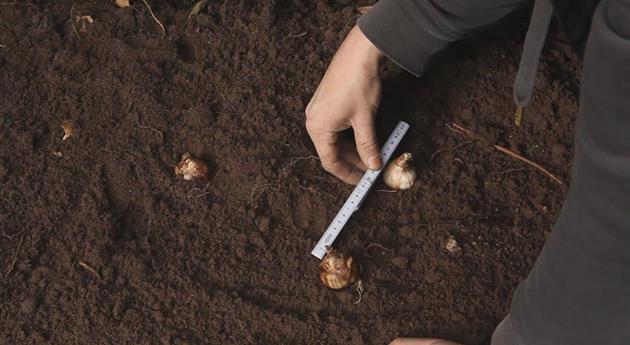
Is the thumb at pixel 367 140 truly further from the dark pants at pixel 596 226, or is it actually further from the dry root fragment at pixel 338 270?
the dark pants at pixel 596 226

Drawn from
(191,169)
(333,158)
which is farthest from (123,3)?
(333,158)

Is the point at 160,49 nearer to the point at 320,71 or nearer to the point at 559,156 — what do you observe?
the point at 320,71

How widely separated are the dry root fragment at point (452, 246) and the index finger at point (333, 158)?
1.02 feet

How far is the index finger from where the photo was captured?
1.88m

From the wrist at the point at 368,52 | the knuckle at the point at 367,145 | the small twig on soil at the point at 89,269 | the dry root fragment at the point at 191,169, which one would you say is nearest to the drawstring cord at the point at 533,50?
the wrist at the point at 368,52

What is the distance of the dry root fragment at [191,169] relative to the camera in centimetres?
206

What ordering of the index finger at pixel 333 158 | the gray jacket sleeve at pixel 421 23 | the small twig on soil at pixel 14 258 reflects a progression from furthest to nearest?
the small twig on soil at pixel 14 258, the index finger at pixel 333 158, the gray jacket sleeve at pixel 421 23

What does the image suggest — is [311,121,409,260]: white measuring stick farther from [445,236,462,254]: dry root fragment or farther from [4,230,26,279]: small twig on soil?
[4,230,26,279]: small twig on soil

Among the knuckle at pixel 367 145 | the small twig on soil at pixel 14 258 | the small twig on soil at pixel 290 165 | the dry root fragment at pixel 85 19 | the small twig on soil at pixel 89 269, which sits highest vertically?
the knuckle at pixel 367 145

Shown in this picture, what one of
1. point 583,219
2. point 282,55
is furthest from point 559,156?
point 583,219

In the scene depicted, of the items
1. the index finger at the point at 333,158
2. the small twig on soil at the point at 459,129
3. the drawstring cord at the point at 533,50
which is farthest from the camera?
the small twig on soil at the point at 459,129

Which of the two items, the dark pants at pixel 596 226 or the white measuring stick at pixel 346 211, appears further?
the white measuring stick at pixel 346 211

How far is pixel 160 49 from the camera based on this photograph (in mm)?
2320

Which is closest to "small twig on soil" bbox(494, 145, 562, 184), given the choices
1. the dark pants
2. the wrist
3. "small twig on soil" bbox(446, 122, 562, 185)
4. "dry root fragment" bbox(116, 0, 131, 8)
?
"small twig on soil" bbox(446, 122, 562, 185)
